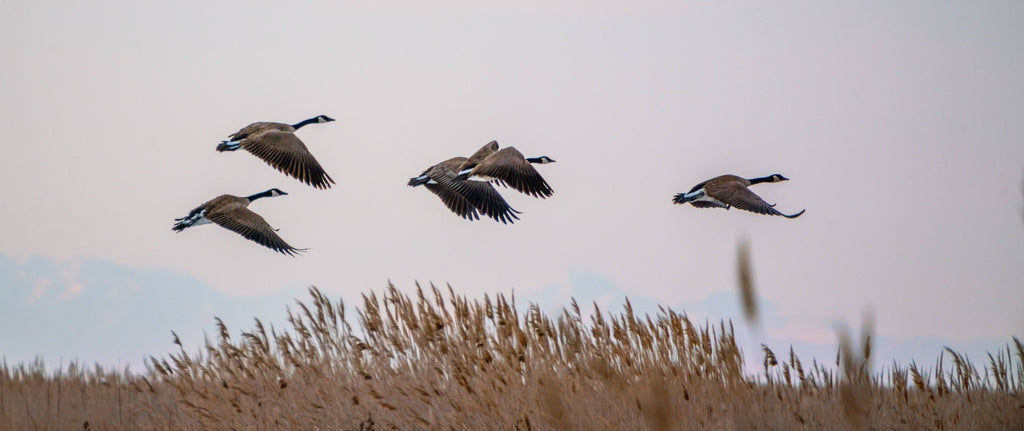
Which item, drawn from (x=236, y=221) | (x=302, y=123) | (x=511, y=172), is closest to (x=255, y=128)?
(x=236, y=221)

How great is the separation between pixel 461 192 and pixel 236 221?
244cm

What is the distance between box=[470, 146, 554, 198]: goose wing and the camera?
8984 millimetres

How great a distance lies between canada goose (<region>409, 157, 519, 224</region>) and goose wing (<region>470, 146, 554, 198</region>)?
23.2 inches

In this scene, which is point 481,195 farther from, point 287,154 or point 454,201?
point 287,154

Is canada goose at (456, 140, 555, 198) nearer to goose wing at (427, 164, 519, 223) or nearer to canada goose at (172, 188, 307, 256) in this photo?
goose wing at (427, 164, 519, 223)

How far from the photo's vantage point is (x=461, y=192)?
10.1m

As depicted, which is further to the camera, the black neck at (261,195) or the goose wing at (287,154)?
the black neck at (261,195)

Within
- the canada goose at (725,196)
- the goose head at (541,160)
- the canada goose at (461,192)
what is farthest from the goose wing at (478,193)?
the canada goose at (725,196)

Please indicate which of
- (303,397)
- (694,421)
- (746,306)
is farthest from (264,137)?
(746,306)

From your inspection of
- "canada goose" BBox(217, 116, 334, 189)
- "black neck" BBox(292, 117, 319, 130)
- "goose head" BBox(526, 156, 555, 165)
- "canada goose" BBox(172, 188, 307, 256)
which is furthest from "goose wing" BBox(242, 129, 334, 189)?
"goose head" BBox(526, 156, 555, 165)

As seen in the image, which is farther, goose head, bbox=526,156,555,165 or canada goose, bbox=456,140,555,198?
goose head, bbox=526,156,555,165

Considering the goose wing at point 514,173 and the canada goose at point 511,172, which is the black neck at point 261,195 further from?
the goose wing at point 514,173

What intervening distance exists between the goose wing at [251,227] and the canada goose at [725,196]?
14.4 feet

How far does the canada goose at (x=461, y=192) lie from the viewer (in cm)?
971
